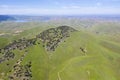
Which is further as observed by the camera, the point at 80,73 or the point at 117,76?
the point at 117,76

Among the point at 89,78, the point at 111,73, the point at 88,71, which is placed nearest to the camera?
the point at 89,78

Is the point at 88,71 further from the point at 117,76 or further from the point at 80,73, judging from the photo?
the point at 117,76

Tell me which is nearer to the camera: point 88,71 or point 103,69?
point 88,71

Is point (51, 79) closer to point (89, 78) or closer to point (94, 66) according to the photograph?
point (89, 78)

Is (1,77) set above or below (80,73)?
below

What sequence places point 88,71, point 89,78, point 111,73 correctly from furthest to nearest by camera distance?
point 111,73, point 88,71, point 89,78

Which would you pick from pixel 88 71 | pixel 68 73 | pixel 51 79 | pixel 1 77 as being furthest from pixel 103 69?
pixel 1 77

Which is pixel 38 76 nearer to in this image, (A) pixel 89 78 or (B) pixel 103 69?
(A) pixel 89 78

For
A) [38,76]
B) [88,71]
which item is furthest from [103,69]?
[38,76]

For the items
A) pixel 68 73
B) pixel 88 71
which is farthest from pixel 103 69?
pixel 68 73
